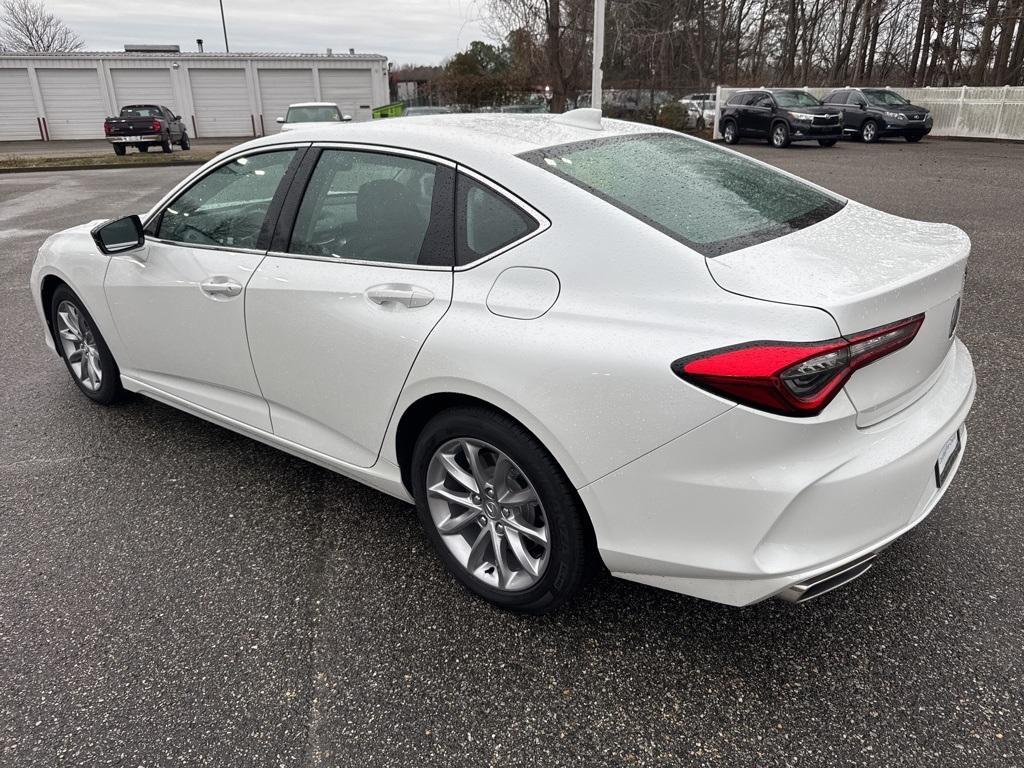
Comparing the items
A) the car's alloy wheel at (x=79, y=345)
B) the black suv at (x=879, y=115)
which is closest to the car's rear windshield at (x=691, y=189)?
the car's alloy wheel at (x=79, y=345)

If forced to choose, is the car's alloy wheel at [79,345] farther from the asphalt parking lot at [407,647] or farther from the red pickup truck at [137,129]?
the red pickup truck at [137,129]

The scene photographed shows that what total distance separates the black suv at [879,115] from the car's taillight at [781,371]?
24.6 m

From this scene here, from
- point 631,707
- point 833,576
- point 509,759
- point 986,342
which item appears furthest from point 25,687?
point 986,342

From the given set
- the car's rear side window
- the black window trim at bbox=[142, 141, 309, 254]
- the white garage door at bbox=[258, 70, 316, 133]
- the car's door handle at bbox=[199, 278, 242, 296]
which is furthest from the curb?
the car's rear side window

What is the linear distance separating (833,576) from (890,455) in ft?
1.18

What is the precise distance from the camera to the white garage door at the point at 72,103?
35594mm

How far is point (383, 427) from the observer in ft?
8.71

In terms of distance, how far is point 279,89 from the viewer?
1499 inches

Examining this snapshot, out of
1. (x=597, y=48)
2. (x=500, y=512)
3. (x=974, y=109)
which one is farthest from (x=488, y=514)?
(x=974, y=109)

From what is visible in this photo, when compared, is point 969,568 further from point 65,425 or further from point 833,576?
point 65,425

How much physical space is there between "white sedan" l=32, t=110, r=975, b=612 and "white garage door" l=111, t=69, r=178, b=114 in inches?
1545

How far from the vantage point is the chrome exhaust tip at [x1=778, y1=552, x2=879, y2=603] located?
1957 millimetres

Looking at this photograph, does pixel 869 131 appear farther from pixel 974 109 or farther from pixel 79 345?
pixel 79 345

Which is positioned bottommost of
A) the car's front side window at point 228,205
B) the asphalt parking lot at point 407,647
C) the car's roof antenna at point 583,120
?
the asphalt parking lot at point 407,647
